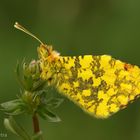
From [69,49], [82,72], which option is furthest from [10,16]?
[82,72]

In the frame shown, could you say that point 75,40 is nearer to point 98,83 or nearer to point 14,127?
point 98,83

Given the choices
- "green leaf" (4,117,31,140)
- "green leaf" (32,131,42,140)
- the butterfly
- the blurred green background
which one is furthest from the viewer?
the blurred green background

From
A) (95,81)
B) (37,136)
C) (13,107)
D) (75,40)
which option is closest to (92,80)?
(95,81)

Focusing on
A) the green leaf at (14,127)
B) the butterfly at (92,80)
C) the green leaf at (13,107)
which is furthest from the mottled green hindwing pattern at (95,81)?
the green leaf at (14,127)

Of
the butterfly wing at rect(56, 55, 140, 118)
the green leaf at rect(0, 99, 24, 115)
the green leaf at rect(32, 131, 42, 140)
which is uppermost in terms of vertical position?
the butterfly wing at rect(56, 55, 140, 118)

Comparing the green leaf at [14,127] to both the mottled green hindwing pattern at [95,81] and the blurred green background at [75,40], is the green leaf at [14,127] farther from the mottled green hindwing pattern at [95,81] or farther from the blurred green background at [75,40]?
the blurred green background at [75,40]

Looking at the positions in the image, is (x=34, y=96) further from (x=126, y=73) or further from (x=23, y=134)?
(x=126, y=73)

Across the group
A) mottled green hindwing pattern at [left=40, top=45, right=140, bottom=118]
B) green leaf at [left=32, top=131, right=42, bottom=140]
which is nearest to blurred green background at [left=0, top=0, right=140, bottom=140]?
mottled green hindwing pattern at [left=40, top=45, right=140, bottom=118]

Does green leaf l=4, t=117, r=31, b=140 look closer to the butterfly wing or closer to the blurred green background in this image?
the butterfly wing
